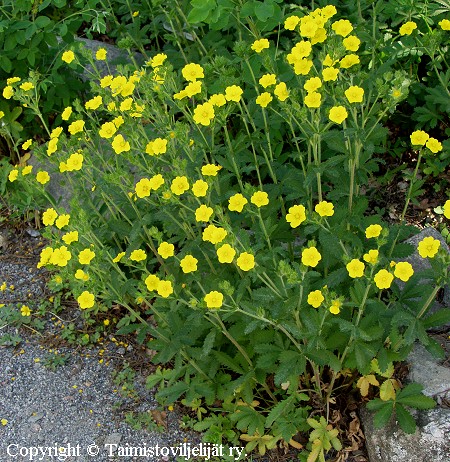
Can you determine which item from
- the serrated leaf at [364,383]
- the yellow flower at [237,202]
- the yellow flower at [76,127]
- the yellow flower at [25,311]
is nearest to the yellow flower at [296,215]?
the yellow flower at [237,202]

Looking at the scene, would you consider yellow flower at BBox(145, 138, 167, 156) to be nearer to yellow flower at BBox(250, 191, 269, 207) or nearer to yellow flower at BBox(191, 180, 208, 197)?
yellow flower at BBox(191, 180, 208, 197)

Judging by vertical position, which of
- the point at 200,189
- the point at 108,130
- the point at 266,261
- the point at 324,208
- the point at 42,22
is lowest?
the point at 266,261

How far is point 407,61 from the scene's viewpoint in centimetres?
346

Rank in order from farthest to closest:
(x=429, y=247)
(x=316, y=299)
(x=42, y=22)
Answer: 1. (x=42, y=22)
2. (x=316, y=299)
3. (x=429, y=247)

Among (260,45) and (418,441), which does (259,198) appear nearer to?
(260,45)

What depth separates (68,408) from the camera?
9.46ft

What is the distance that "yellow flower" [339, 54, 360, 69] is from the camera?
2.47m

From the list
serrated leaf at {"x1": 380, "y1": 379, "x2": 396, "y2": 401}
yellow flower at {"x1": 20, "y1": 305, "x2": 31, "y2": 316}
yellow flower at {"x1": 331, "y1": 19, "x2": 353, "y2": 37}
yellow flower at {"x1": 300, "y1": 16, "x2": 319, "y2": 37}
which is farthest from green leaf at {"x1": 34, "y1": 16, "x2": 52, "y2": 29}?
serrated leaf at {"x1": 380, "y1": 379, "x2": 396, "y2": 401}

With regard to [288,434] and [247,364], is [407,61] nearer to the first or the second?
[247,364]

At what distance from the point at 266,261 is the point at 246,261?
1.35 feet

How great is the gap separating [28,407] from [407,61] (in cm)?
261

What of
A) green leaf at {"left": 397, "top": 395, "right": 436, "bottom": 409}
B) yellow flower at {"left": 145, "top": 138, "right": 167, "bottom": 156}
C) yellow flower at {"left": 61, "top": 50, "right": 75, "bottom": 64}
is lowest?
green leaf at {"left": 397, "top": 395, "right": 436, "bottom": 409}

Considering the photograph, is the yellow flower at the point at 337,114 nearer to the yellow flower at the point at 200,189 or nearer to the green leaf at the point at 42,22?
the yellow flower at the point at 200,189

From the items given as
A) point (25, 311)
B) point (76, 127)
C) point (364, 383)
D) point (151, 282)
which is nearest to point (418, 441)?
point (364, 383)
